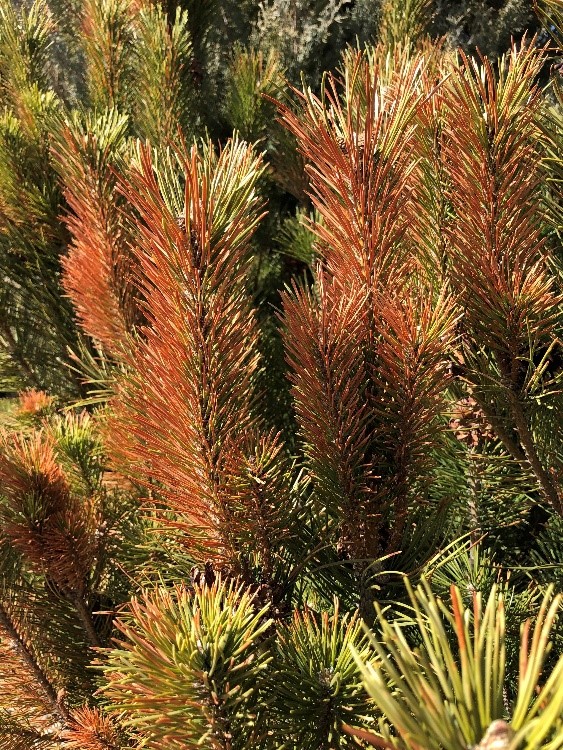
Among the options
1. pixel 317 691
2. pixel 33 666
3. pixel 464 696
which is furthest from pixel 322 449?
pixel 33 666

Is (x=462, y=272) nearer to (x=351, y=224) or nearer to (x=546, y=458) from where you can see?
(x=351, y=224)

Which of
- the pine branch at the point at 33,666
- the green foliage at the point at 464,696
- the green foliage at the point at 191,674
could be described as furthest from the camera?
the pine branch at the point at 33,666

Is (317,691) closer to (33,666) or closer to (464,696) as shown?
(464,696)

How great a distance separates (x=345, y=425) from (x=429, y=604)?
307 millimetres

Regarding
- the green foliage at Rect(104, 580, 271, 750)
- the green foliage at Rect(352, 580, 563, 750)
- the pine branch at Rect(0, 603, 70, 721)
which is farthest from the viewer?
the pine branch at Rect(0, 603, 70, 721)

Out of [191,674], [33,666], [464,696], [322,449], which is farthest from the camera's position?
[33,666]

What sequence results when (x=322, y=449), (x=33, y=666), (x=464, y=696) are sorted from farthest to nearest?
(x=33, y=666), (x=322, y=449), (x=464, y=696)

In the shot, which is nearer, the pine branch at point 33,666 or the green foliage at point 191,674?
the green foliage at point 191,674

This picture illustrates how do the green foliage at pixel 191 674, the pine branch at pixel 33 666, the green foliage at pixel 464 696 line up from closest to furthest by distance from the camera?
the green foliage at pixel 464 696, the green foliage at pixel 191 674, the pine branch at pixel 33 666

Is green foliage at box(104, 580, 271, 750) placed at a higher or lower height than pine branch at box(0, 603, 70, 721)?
higher

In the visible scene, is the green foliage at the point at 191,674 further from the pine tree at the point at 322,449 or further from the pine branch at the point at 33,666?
the pine branch at the point at 33,666

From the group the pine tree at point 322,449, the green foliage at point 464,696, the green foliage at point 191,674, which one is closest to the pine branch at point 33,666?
the pine tree at point 322,449

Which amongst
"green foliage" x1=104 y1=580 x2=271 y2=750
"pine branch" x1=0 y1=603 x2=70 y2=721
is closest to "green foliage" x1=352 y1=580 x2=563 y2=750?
"green foliage" x1=104 y1=580 x2=271 y2=750

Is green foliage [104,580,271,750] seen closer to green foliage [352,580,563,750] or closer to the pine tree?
the pine tree
